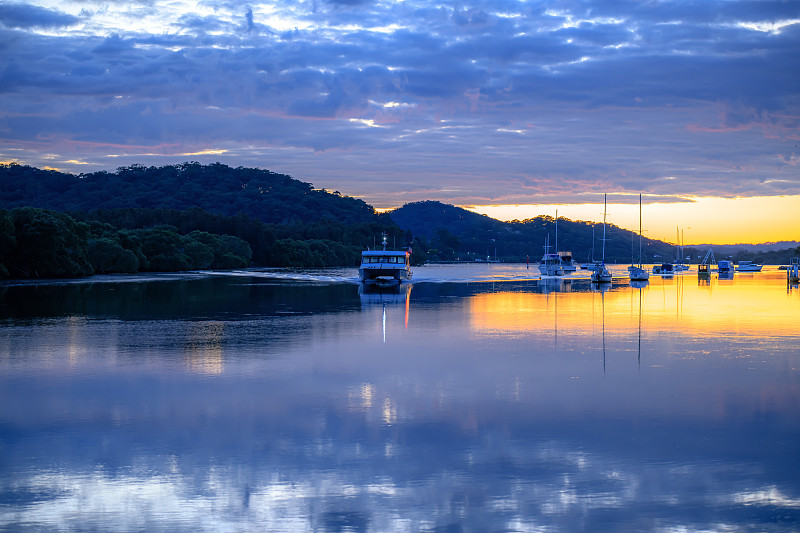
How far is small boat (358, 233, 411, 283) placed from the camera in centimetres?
7869

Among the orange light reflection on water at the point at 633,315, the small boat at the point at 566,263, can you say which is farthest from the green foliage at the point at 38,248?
the small boat at the point at 566,263

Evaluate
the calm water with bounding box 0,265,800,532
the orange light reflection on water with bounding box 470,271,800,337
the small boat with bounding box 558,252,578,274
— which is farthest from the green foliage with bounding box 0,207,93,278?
the small boat with bounding box 558,252,578,274

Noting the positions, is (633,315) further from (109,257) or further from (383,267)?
(109,257)

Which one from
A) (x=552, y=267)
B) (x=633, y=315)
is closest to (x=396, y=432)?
(x=633, y=315)

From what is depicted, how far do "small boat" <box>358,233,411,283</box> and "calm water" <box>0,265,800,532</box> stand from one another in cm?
4982

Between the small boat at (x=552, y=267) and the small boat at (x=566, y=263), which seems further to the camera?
the small boat at (x=566, y=263)

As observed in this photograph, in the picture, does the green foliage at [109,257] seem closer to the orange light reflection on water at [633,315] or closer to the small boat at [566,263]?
the orange light reflection on water at [633,315]

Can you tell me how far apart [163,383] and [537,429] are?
29.6 ft

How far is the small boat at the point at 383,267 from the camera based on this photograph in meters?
78.7

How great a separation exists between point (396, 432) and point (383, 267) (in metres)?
65.3

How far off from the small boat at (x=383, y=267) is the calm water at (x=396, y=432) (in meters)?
49.8

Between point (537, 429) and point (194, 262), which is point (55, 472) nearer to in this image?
point (537, 429)

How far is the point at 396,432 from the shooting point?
529 inches

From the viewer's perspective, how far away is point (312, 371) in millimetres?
20141
